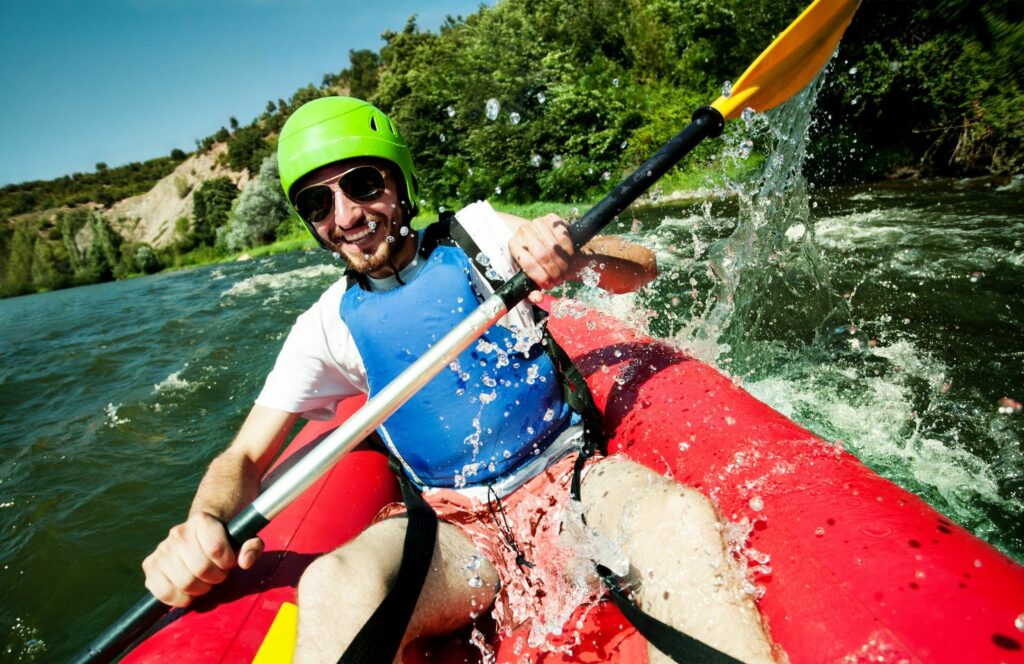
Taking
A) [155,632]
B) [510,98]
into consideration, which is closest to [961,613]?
[155,632]

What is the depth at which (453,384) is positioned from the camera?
187 centimetres

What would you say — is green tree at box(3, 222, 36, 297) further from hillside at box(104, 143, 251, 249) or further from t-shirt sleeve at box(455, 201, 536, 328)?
t-shirt sleeve at box(455, 201, 536, 328)

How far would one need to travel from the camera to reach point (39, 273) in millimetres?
49688

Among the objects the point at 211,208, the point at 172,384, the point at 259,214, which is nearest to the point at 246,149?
the point at 211,208

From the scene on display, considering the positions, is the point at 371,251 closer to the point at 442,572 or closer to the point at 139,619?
the point at 442,572

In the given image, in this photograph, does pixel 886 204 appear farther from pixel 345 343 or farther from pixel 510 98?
pixel 510 98

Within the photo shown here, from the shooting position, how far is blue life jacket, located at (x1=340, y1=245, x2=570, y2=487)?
186cm

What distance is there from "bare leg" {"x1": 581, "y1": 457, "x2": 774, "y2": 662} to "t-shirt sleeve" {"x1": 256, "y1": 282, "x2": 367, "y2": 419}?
1170 millimetres

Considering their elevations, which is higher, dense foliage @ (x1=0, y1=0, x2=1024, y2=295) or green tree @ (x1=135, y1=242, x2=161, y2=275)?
green tree @ (x1=135, y1=242, x2=161, y2=275)

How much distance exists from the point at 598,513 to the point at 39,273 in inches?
2601

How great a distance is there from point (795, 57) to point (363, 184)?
210cm

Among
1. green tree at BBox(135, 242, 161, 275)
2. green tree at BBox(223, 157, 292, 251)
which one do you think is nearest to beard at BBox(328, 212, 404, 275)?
green tree at BBox(223, 157, 292, 251)

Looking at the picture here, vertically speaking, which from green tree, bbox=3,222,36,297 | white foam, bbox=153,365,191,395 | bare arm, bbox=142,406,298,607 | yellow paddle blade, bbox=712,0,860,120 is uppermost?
green tree, bbox=3,222,36,297

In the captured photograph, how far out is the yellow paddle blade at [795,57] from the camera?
7.80 feet
